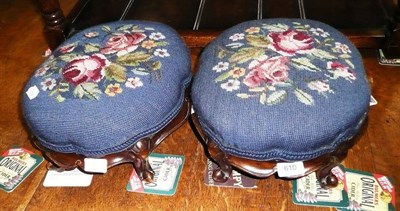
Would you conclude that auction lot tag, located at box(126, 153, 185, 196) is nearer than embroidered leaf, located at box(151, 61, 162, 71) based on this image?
No

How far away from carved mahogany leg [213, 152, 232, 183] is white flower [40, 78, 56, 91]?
474 mm

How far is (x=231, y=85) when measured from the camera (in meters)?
0.94

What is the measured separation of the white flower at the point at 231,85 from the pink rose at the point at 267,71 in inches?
0.8

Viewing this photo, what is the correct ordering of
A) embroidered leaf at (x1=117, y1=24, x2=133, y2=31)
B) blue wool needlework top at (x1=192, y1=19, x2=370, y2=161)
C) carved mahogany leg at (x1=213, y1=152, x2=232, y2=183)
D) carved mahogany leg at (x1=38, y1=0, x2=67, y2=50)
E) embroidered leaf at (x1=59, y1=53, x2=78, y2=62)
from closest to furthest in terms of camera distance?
blue wool needlework top at (x1=192, y1=19, x2=370, y2=161) → carved mahogany leg at (x1=213, y1=152, x2=232, y2=183) → embroidered leaf at (x1=59, y1=53, x2=78, y2=62) → embroidered leaf at (x1=117, y1=24, x2=133, y2=31) → carved mahogany leg at (x1=38, y1=0, x2=67, y2=50)

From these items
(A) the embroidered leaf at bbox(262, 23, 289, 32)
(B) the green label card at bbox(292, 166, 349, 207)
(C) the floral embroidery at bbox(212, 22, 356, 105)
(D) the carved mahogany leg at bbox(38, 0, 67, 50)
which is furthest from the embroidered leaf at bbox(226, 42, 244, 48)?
(D) the carved mahogany leg at bbox(38, 0, 67, 50)

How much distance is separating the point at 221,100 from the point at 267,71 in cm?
15

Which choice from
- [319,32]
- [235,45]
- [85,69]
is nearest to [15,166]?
[85,69]

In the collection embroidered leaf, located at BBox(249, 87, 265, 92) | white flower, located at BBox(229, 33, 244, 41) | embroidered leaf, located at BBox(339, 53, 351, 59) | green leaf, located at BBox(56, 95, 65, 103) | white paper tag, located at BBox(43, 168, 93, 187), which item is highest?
white flower, located at BBox(229, 33, 244, 41)

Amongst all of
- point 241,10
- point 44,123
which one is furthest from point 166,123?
point 241,10

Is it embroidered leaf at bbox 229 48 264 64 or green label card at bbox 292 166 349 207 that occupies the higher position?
embroidered leaf at bbox 229 48 264 64

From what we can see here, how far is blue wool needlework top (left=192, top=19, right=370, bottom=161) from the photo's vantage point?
85 centimetres

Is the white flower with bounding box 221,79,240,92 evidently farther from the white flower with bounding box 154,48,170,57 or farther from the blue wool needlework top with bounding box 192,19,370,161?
the white flower with bounding box 154,48,170,57

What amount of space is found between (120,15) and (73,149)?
824 millimetres

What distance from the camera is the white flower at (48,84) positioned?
0.99 meters
